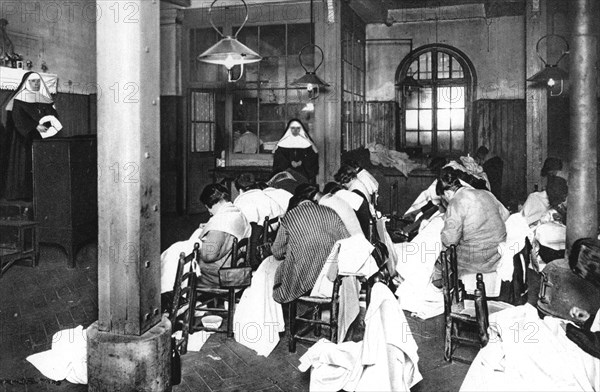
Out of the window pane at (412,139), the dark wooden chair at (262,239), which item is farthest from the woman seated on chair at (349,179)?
the window pane at (412,139)

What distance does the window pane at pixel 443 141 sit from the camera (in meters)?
12.1

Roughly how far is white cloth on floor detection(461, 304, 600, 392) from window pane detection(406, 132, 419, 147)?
943cm

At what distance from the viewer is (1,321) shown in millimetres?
4926

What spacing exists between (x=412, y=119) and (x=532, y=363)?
9.78 metres

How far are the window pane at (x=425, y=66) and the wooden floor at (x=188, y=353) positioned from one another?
7.94 meters

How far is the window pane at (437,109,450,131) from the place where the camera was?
12094 millimetres

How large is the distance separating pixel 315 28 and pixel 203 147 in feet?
10.0

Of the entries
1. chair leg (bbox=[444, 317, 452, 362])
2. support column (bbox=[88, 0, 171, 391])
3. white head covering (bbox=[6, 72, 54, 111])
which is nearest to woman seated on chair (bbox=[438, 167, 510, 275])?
Result: chair leg (bbox=[444, 317, 452, 362])

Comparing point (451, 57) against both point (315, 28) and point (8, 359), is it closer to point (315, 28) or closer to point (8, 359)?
point (315, 28)

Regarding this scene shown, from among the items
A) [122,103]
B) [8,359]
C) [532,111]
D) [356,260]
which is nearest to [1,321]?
[8,359]

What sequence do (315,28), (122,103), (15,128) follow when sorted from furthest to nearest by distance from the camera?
(315,28)
(15,128)
(122,103)

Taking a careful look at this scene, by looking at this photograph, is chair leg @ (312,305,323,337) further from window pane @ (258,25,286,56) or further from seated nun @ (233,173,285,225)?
window pane @ (258,25,286,56)

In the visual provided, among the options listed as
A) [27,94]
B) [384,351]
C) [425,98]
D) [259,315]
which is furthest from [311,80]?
[384,351]

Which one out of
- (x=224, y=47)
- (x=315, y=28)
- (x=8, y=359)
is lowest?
(x=8, y=359)
